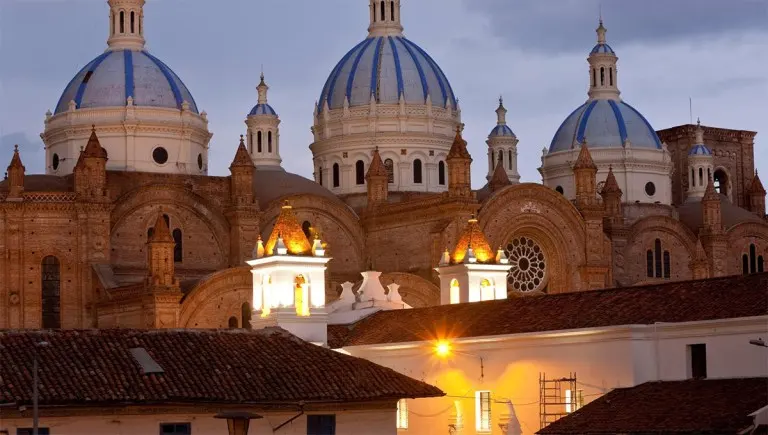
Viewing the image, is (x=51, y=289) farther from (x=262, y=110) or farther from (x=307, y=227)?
(x=262, y=110)

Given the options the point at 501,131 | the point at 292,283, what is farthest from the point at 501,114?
the point at 292,283

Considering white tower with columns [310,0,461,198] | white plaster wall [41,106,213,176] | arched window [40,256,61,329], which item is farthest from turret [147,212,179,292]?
white tower with columns [310,0,461,198]

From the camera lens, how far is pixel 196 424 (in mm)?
36562

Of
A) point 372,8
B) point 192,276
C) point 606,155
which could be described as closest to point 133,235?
point 192,276

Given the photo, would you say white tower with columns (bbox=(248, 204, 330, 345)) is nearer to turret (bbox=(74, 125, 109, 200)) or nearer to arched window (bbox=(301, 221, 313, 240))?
turret (bbox=(74, 125, 109, 200))

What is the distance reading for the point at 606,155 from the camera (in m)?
85.8

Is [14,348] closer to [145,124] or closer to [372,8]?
[145,124]

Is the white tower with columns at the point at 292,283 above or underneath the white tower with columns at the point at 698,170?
underneath

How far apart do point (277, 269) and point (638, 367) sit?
13719 millimetres

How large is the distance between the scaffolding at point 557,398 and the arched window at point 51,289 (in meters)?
24.5

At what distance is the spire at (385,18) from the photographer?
8138 cm

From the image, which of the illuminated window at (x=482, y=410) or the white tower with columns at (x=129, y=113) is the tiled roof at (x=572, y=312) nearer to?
the illuminated window at (x=482, y=410)

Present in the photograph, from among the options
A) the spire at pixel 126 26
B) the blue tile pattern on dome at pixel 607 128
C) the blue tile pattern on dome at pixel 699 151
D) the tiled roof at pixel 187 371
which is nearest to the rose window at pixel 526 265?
the blue tile pattern on dome at pixel 607 128

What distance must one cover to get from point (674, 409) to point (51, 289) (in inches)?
1237
